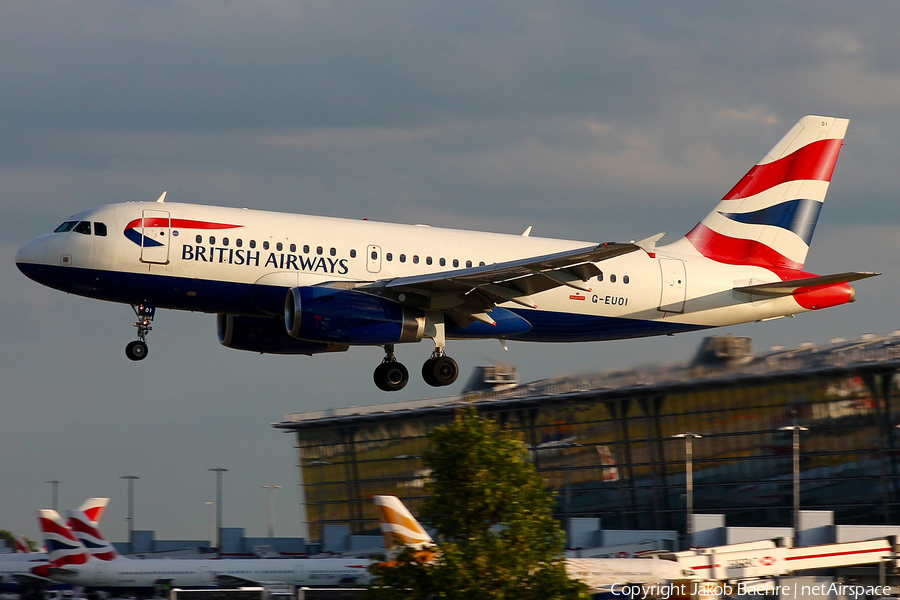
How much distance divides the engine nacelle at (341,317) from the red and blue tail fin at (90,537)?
1647cm

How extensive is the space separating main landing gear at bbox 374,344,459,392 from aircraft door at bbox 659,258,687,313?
7.68 m

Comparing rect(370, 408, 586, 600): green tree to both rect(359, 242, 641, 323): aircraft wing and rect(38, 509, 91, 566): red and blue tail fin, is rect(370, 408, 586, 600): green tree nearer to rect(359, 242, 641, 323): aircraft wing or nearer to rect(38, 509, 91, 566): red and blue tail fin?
rect(359, 242, 641, 323): aircraft wing

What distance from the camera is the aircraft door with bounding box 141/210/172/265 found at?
3431 centimetres

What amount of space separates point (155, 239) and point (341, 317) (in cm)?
606

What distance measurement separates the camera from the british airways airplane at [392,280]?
34.3 metres

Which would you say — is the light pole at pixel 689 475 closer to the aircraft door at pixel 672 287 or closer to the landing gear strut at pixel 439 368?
the aircraft door at pixel 672 287

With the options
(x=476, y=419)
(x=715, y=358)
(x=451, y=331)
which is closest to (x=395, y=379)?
(x=451, y=331)

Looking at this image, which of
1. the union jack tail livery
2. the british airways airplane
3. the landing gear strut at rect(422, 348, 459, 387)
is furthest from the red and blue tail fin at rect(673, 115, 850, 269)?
the union jack tail livery

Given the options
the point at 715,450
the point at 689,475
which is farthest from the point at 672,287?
the point at 715,450

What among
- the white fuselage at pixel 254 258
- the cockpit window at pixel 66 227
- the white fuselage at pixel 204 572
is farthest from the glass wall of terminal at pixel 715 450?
the cockpit window at pixel 66 227

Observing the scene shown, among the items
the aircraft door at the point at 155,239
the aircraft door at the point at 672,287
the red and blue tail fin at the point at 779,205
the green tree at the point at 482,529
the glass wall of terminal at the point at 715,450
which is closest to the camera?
the green tree at the point at 482,529

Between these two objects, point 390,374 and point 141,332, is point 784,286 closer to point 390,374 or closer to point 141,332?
point 390,374

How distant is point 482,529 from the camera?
23078 millimetres

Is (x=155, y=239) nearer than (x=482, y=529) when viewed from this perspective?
No
